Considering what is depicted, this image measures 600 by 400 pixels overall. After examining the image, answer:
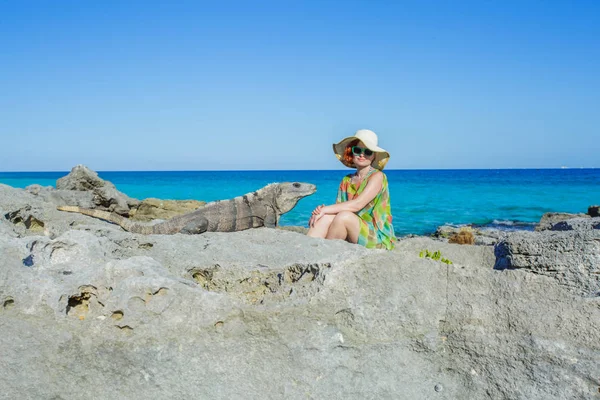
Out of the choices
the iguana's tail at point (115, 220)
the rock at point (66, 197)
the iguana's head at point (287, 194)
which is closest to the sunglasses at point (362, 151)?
the iguana's head at point (287, 194)

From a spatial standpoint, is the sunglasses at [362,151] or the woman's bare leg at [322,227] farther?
the sunglasses at [362,151]

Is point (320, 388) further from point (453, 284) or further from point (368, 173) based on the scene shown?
point (368, 173)

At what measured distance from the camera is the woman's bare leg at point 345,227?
5625 millimetres

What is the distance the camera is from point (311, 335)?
2545mm

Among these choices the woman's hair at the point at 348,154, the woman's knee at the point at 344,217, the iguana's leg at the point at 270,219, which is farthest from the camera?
the iguana's leg at the point at 270,219

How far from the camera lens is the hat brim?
584 centimetres

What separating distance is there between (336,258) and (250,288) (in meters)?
0.60

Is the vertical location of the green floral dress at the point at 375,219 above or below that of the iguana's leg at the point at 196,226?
above

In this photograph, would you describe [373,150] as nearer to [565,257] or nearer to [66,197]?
[565,257]

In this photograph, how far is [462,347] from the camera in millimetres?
2561

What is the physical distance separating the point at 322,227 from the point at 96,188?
801cm

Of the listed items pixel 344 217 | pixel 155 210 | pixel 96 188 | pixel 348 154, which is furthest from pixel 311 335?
pixel 155 210


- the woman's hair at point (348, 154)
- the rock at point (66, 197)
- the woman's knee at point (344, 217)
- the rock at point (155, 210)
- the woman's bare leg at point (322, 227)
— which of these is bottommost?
the rock at point (155, 210)

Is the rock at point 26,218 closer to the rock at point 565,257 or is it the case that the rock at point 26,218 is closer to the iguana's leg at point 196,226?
the iguana's leg at point 196,226
